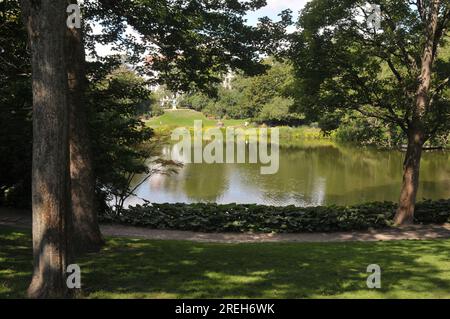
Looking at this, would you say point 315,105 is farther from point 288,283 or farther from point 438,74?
point 288,283

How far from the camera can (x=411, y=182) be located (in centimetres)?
1491

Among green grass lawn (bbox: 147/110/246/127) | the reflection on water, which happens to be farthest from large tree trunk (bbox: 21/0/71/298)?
green grass lawn (bbox: 147/110/246/127)

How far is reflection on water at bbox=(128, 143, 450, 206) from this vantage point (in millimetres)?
24188

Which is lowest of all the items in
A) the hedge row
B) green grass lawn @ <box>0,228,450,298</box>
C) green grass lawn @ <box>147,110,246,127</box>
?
the hedge row

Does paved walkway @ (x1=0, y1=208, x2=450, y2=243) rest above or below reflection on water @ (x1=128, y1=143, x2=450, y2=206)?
below

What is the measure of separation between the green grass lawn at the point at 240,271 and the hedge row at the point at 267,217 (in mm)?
4388

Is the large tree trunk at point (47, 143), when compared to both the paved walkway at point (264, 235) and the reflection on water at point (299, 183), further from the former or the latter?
the reflection on water at point (299, 183)

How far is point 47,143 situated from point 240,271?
3829mm

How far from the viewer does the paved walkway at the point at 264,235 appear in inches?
522

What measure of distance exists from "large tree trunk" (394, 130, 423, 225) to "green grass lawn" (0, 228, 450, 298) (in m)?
4.82

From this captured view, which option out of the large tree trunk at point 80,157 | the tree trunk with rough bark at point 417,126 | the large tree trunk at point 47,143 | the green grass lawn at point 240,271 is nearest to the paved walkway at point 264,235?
the tree trunk with rough bark at point 417,126

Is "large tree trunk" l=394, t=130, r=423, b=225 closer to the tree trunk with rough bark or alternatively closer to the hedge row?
the tree trunk with rough bark

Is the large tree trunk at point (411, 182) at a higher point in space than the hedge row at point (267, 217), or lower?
higher

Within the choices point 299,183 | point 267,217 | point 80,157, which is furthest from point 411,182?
point 299,183
